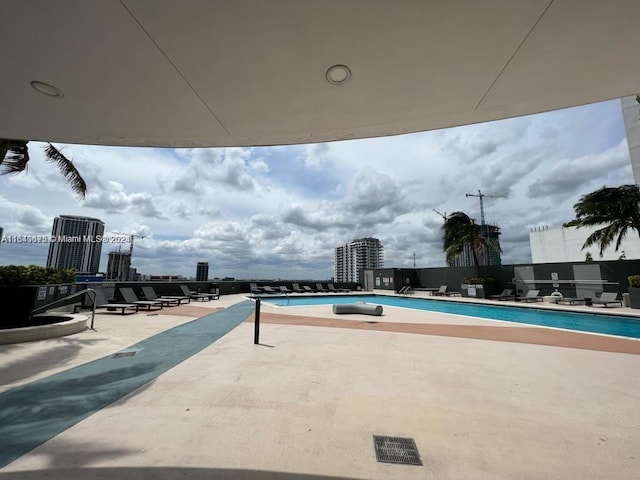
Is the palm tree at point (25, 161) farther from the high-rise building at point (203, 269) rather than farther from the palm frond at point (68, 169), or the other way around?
the high-rise building at point (203, 269)

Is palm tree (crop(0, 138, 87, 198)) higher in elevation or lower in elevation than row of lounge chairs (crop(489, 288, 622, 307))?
higher

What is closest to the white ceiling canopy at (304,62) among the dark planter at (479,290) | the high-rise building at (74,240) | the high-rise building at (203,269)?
the dark planter at (479,290)

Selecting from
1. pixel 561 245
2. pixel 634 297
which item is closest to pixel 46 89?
pixel 634 297

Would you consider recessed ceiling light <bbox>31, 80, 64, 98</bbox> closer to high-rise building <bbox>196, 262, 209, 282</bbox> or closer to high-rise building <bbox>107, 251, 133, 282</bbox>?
high-rise building <bbox>107, 251, 133, 282</bbox>

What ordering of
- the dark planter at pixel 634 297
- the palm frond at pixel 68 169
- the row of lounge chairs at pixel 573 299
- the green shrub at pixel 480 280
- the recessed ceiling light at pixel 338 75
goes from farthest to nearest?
1. the green shrub at pixel 480 280
2. the row of lounge chairs at pixel 573 299
3. the dark planter at pixel 634 297
4. the palm frond at pixel 68 169
5. the recessed ceiling light at pixel 338 75

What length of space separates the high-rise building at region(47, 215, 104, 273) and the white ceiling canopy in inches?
1123

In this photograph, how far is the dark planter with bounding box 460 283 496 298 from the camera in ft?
67.8

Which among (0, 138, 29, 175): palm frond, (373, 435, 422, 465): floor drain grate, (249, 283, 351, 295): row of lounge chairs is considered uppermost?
(0, 138, 29, 175): palm frond

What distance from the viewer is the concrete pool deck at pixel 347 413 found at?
246cm

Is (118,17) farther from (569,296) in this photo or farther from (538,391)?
(569,296)

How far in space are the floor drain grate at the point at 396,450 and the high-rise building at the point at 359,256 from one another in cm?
7699

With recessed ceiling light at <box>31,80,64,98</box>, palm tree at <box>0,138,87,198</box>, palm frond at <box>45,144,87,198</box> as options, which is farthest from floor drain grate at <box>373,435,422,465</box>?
palm frond at <box>45,144,87,198</box>

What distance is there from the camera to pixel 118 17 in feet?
5.71

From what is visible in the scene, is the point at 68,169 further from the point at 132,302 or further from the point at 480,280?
the point at 480,280
